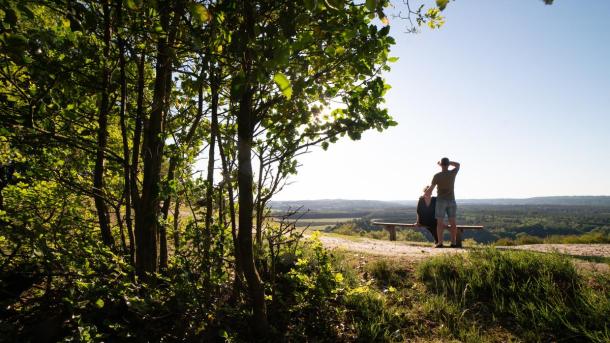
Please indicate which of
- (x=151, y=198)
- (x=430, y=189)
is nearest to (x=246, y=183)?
(x=151, y=198)

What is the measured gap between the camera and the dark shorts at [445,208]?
824cm

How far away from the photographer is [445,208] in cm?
830

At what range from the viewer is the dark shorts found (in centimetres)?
824

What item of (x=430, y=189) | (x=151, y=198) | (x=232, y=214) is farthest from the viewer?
(x=430, y=189)

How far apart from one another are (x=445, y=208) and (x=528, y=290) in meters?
3.81

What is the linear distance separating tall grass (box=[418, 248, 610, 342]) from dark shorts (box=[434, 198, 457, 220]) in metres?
2.45

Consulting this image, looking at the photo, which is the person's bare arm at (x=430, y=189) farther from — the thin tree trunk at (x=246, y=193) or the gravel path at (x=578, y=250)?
the thin tree trunk at (x=246, y=193)

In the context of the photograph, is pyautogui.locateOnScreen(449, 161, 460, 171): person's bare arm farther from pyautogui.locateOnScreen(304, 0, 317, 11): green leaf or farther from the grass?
pyautogui.locateOnScreen(304, 0, 317, 11): green leaf

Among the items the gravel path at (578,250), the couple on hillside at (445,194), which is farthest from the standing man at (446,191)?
the gravel path at (578,250)

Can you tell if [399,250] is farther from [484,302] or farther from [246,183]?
[246,183]

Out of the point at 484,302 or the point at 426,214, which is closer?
the point at 484,302

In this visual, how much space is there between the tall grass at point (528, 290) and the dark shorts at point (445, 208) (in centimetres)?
245

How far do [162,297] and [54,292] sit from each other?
1.12 metres

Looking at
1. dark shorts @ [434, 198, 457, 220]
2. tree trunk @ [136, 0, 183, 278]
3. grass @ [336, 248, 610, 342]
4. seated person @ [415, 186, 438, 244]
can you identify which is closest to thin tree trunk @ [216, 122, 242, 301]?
tree trunk @ [136, 0, 183, 278]
